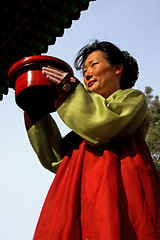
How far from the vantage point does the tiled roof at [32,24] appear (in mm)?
2404

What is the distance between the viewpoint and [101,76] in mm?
1936

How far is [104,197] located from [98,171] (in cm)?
15

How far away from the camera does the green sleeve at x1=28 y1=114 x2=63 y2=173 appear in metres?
1.86

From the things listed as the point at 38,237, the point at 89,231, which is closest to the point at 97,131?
the point at 89,231

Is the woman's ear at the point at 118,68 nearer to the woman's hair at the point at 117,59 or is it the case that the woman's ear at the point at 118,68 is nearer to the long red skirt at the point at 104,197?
the woman's hair at the point at 117,59

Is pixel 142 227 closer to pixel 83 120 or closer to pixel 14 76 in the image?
pixel 83 120

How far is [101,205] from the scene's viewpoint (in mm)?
1425

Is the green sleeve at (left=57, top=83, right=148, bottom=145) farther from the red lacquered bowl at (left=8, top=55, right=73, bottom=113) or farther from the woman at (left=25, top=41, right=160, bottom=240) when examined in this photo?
the red lacquered bowl at (left=8, top=55, right=73, bottom=113)

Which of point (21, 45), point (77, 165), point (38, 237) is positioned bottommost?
point (38, 237)

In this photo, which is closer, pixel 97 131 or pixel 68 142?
pixel 97 131

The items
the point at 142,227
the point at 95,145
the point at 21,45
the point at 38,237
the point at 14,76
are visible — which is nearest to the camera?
the point at 142,227

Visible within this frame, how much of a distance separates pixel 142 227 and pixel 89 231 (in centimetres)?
22

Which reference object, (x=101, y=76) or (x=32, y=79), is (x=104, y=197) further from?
(x=101, y=76)

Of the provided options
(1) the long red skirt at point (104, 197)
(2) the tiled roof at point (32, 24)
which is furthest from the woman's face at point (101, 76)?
(2) the tiled roof at point (32, 24)
